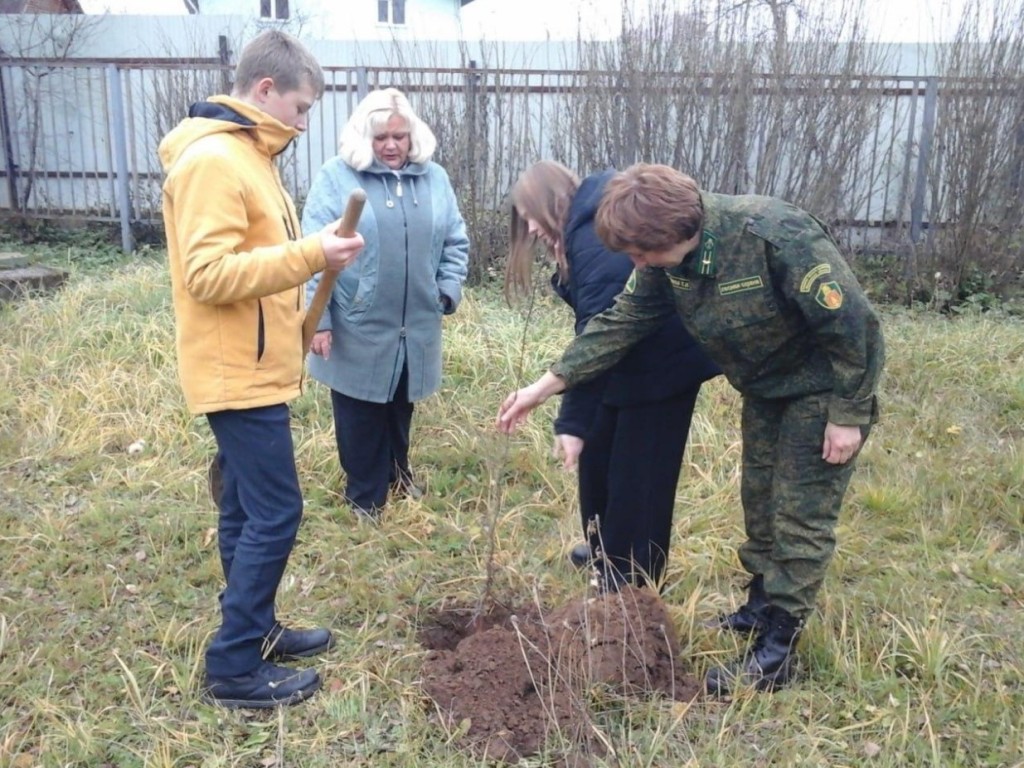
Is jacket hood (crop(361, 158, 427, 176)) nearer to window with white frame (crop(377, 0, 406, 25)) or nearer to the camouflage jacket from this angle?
the camouflage jacket

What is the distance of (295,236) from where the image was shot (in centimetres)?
278

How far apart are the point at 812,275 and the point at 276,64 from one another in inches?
61.1

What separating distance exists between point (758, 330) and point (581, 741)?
126 cm

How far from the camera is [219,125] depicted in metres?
2.50

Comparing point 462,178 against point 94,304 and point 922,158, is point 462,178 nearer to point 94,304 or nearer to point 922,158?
point 94,304

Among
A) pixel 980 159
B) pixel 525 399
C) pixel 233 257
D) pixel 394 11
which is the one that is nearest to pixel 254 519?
pixel 233 257

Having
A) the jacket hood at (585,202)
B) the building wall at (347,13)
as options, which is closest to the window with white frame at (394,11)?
the building wall at (347,13)

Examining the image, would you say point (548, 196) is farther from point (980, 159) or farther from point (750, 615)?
point (980, 159)

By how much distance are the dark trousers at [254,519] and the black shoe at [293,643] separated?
0.77 feet

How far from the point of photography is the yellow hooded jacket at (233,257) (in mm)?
2410

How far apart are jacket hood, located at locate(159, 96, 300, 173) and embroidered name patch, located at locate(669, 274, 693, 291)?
3.88 ft

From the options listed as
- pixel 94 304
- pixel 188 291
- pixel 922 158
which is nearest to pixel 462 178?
pixel 94 304

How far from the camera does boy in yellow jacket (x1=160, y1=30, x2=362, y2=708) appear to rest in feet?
7.94

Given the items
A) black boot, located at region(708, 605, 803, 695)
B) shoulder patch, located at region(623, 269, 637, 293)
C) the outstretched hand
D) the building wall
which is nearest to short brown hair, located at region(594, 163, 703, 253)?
shoulder patch, located at region(623, 269, 637, 293)
